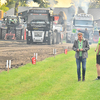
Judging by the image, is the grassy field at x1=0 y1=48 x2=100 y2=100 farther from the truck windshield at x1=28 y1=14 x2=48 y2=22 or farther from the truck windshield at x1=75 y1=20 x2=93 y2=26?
the truck windshield at x1=75 y1=20 x2=93 y2=26

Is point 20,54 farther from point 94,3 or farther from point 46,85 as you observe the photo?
point 94,3

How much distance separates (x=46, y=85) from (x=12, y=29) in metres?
32.7

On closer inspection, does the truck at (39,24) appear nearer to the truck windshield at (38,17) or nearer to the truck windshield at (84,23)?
the truck windshield at (38,17)

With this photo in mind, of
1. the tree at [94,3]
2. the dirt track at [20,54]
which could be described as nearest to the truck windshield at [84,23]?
the dirt track at [20,54]

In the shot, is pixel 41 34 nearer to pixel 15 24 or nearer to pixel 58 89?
pixel 15 24

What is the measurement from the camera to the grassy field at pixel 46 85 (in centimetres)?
890

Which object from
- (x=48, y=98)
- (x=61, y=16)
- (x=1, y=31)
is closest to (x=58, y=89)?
(x=48, y=98)

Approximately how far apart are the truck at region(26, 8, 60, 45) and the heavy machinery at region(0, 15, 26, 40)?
7.02 m

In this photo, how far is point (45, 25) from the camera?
113ft

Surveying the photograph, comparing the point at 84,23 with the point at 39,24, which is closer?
the point at 39,24

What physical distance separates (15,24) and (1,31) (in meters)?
2.36

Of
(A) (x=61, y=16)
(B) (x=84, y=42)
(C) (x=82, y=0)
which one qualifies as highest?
(C) (x=82, y=0)

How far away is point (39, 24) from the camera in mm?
34406

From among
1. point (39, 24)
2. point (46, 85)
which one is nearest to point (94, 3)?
point (39, 24)
